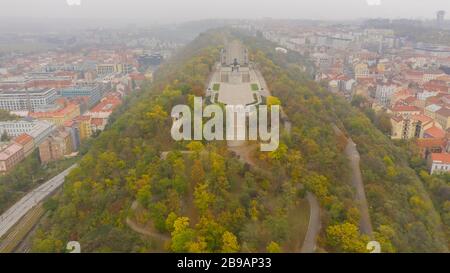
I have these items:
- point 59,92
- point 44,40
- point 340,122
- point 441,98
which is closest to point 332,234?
point 340,122

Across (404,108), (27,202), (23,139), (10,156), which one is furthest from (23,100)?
(404,108)

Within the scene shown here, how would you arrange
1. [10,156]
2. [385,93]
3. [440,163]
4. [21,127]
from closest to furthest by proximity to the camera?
[440,163] → [10,156] → [21,127] → [385,93]

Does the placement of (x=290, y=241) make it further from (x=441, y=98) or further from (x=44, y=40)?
(x=44, y=40)

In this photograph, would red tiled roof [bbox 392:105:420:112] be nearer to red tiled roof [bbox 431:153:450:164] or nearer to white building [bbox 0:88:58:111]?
red tiled roof [bbox 431:153:450:164]

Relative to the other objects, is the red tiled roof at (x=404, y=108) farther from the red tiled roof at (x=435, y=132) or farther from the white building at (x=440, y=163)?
the white building at (x=440, y=163)

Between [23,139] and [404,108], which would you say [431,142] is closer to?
[404,108]

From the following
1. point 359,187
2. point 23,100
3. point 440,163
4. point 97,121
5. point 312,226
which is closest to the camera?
point 312,226
